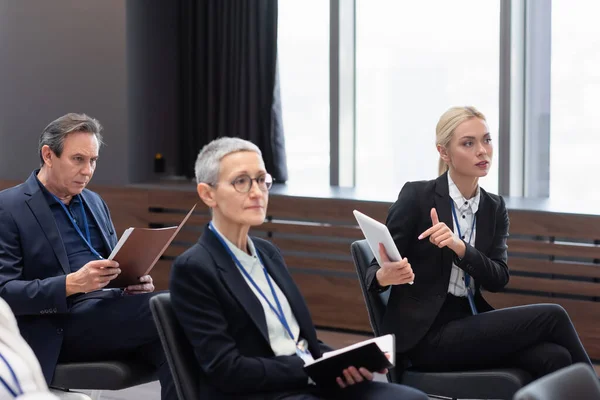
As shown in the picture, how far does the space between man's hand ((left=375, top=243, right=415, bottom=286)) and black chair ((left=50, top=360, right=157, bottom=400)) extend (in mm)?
981

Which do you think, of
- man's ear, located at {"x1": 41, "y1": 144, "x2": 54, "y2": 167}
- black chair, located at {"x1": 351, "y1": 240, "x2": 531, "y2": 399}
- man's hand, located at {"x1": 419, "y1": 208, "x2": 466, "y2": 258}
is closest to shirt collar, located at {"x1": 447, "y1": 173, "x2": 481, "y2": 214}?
man's hand, located at {"x1": 419, "y1": 208, "x2": 466, "y2": 258}

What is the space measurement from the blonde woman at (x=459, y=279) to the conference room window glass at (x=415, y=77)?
2855 mm

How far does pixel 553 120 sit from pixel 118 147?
2934mm

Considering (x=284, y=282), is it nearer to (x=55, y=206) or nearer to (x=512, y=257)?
(x=55, y=206)

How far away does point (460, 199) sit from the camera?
3402 mm

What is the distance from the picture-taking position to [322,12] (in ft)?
22.6

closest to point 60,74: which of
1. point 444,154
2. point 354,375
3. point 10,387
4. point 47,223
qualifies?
point 47,223

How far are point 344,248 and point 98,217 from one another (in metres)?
2.14

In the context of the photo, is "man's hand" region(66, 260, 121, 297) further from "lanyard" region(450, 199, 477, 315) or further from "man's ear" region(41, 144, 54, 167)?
"lanyard" region(450, 199, 477, 315)

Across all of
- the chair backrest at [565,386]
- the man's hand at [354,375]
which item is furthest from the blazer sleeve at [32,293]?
the chair backrest at [565,386]

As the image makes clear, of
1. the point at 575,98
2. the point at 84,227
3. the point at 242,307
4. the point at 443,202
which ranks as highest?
the point at 575,98

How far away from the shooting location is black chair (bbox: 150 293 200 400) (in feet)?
8.38

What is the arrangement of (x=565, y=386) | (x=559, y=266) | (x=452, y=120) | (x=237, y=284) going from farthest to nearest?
(x=559, y=266), (x=452, y=120), (x=237, y=284), (x=565, y=386)

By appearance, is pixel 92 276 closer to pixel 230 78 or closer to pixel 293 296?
pixel 293 296
